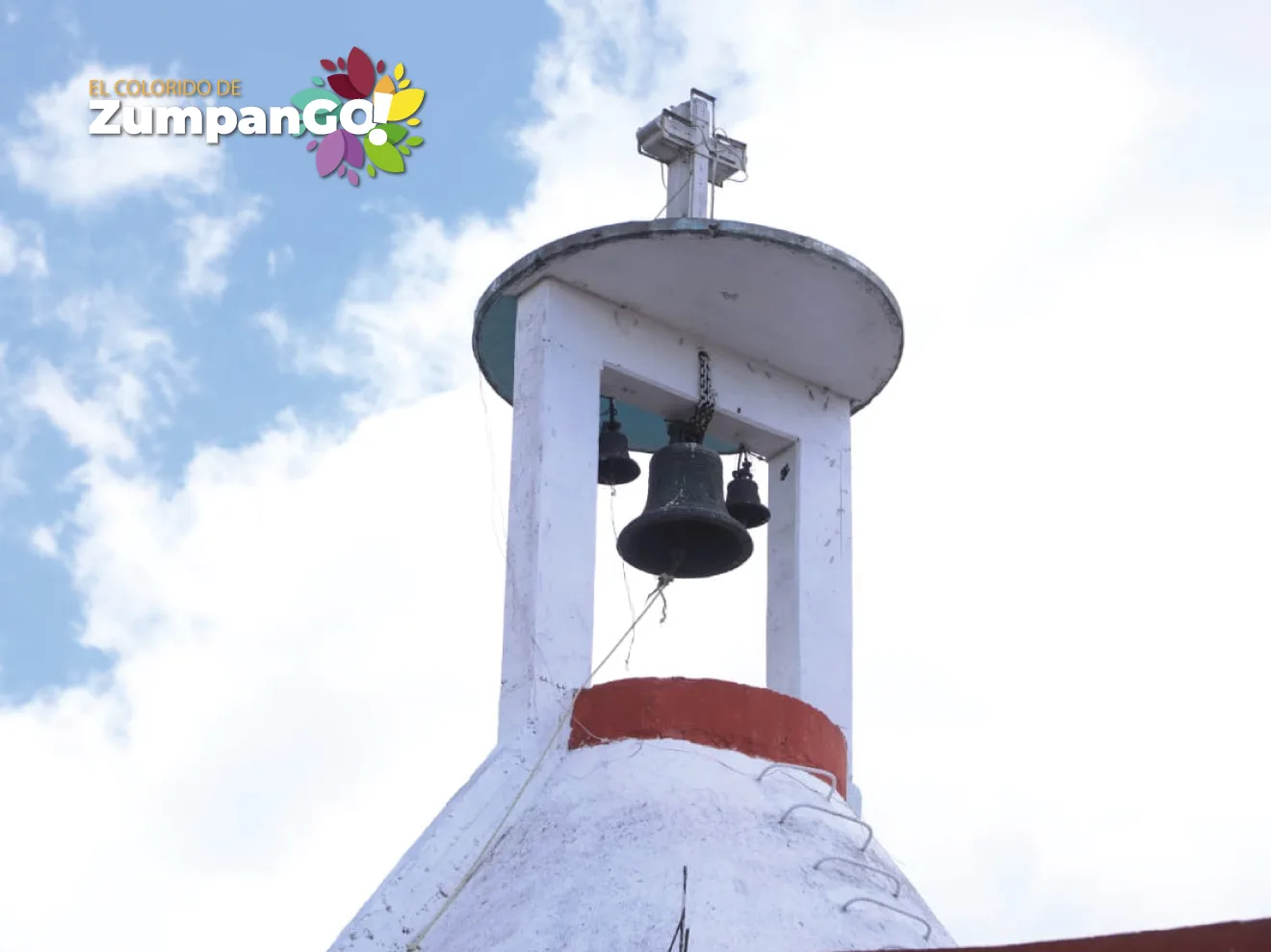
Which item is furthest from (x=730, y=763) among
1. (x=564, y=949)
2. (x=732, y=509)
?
(x=732, y=509)

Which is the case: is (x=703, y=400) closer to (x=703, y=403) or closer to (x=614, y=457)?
(x=703, y=403)

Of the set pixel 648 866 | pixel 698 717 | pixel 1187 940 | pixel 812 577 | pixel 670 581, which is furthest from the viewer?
pixel 670 581

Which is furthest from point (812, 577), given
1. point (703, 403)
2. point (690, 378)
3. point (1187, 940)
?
point (1187, 940)

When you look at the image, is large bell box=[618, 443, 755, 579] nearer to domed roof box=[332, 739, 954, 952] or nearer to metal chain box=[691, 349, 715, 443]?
metal chain box=[691, 349, 715, 443]

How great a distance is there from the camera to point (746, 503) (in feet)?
35.6

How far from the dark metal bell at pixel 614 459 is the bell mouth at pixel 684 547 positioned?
522 mm

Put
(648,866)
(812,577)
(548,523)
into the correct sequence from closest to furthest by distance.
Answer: (648,866)
(548,523)
(812,577)

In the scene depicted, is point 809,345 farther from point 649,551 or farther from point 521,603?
point 521,603

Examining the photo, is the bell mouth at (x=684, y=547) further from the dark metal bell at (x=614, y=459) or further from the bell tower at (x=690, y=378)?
the dark metal bell at (x=614, y=459)

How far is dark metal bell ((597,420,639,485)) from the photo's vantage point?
10.9 m

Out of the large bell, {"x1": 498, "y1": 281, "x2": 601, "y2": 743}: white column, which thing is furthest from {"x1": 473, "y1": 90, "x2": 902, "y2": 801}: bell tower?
the large bell

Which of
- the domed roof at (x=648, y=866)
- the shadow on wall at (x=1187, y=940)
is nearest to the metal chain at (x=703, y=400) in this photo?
the domed roof at (x=648, y=866)

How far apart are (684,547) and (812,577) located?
68 centimetres

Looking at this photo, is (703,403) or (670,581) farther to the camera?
(670,581)
